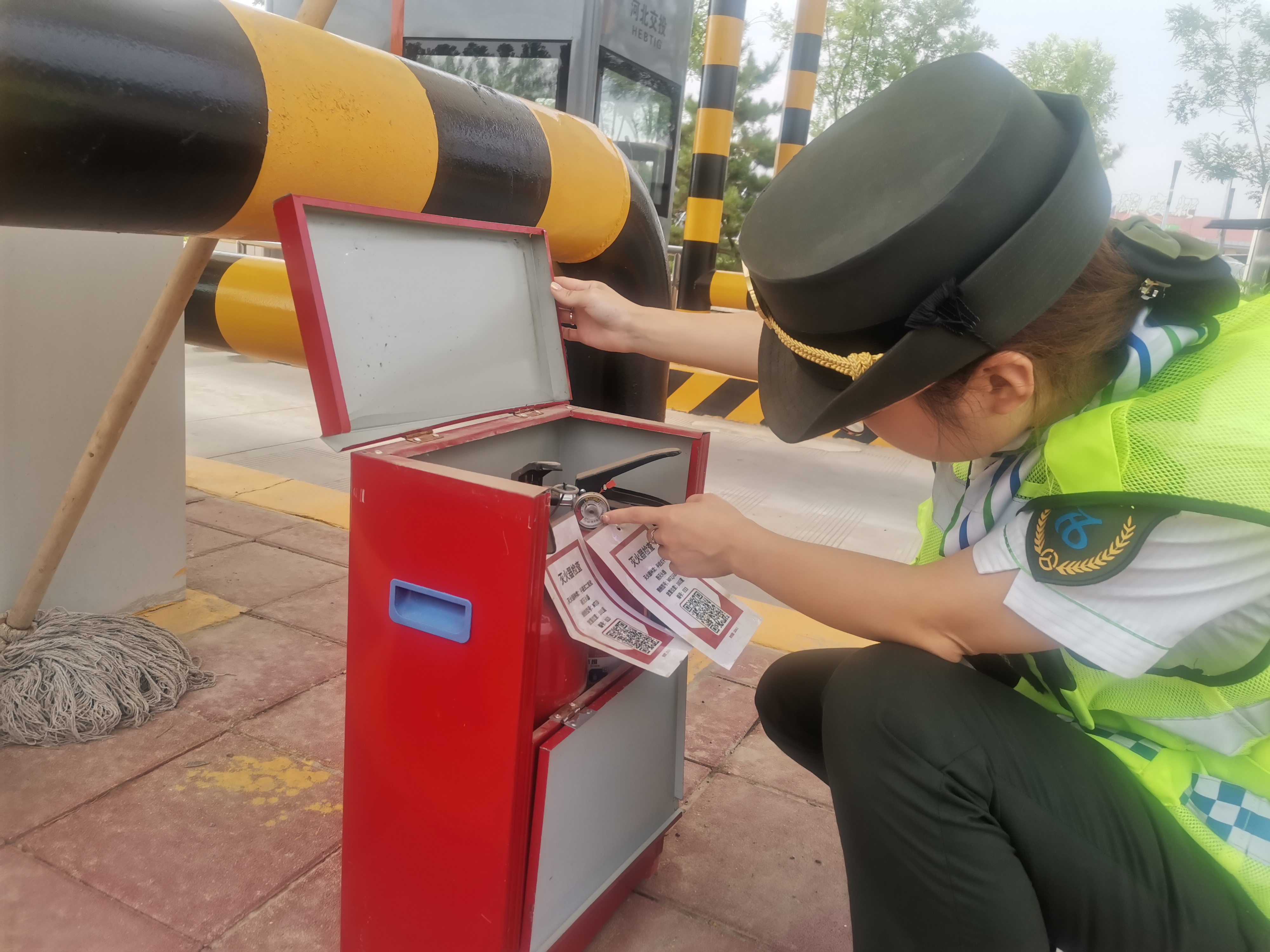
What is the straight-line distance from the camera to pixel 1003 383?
82 centimetres

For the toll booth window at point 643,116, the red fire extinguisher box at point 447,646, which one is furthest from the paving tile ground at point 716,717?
the toll booth window at point 643,116

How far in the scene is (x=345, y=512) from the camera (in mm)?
2879

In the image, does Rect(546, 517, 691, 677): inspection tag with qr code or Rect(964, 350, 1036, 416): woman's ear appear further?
Rect(546, 517, 691, 677): inspection tag with qr code

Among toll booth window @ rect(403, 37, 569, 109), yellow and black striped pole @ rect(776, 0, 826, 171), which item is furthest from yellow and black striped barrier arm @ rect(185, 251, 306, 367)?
yellow and black striped pole @ rect(776, 0, 826, 171)

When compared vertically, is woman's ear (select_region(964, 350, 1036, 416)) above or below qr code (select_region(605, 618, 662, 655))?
above

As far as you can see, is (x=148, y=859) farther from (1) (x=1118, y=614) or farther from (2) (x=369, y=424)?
(1) (x=1118, y=614)

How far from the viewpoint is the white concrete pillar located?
168cm

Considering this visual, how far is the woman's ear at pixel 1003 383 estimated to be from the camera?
80 centimetres

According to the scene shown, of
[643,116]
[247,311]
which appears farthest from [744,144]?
[247,311]

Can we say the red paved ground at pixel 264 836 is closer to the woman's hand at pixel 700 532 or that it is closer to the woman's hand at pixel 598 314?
the woman's hand at pixel 700 532

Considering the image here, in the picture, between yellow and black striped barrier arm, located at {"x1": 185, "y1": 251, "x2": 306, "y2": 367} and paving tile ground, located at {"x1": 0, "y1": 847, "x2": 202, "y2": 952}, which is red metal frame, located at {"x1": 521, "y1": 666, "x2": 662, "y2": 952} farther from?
yellow and black striped barrier arm, located at {"x1": 185, "y1": 251, "x2": 306, "y2": 367}

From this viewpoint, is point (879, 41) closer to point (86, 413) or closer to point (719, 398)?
point (719, 398)

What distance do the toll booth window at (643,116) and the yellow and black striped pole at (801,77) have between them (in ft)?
2.46

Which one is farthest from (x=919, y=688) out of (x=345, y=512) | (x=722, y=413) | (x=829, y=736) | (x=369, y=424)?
(x=722, y=413)
